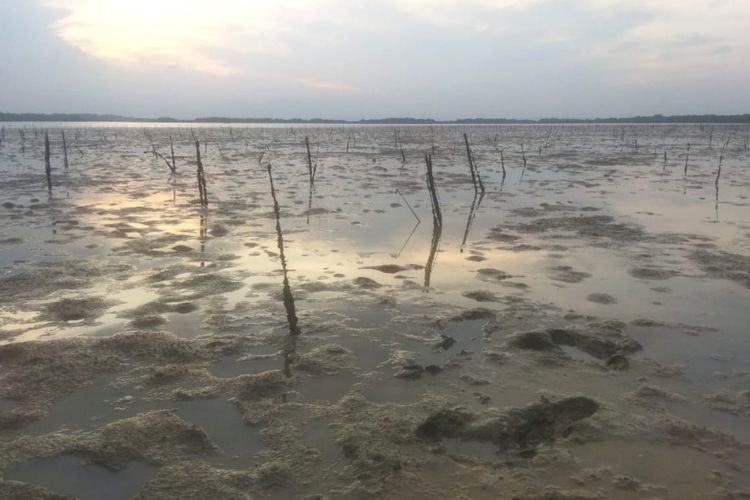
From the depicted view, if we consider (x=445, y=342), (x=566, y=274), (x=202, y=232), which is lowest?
(x=445, y=342)

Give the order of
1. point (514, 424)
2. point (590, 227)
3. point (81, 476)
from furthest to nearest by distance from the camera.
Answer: point (590, 227) < point (514, 424) < point (81, 476)

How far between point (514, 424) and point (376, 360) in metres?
1.78

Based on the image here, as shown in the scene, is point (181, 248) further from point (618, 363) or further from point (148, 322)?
A: point (618, 363)

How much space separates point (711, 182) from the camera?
19.9m

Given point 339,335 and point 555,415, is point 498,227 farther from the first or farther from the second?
point 555,415

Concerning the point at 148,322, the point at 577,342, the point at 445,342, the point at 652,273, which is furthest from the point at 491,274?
the point at 148,322

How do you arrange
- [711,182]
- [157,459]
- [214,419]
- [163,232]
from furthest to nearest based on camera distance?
[711,182]
[163,232]
[214,419]
[157,459]

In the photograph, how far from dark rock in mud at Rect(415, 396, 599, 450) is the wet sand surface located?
2 centimetres

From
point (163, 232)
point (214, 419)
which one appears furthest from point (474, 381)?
point (163, 232)

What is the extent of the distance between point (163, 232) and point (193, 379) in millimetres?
7544

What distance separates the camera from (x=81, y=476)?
386cm

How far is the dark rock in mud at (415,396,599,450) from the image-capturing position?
4.32 m

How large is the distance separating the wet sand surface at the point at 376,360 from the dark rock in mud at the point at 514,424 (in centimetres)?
2

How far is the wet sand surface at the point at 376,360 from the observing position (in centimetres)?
391
